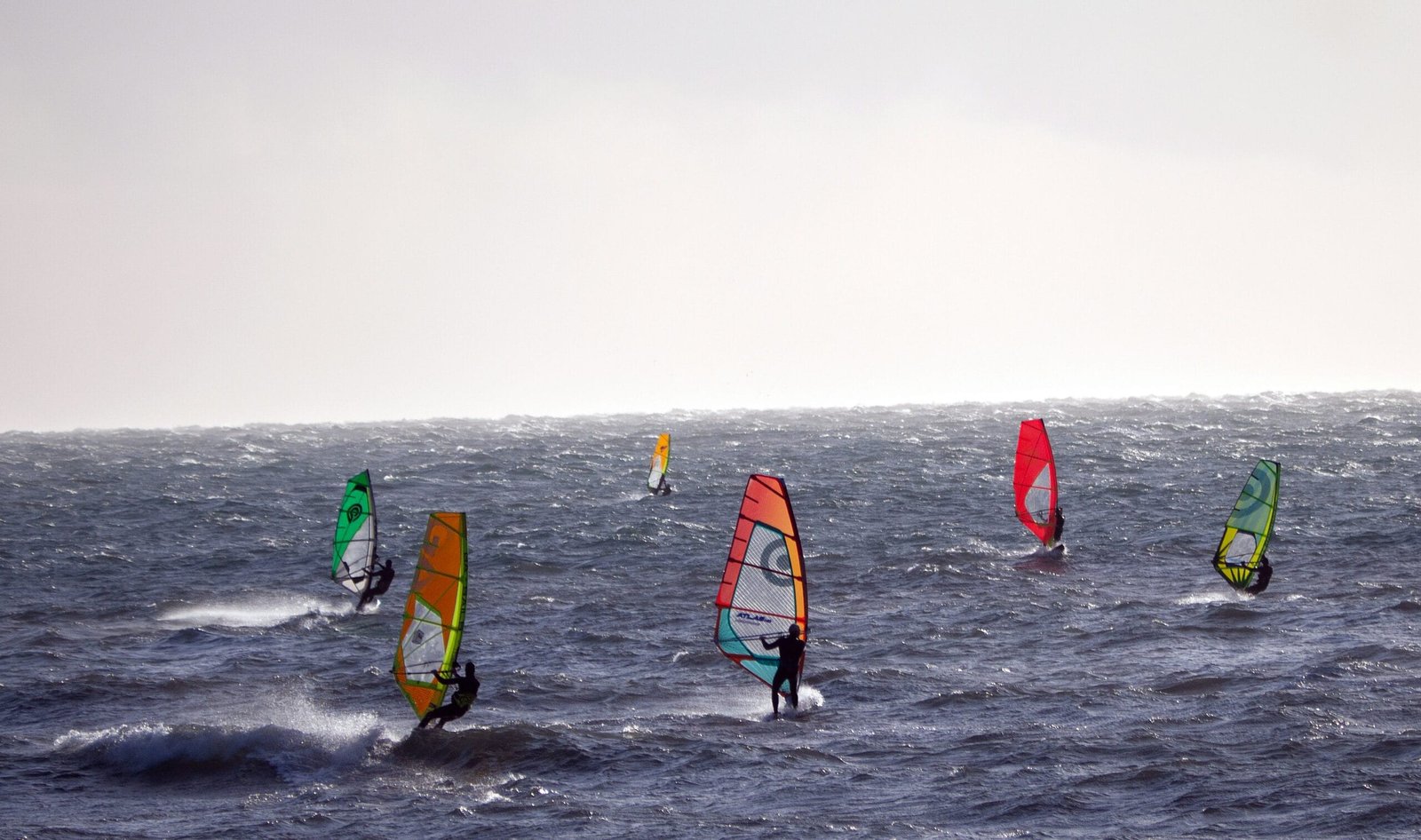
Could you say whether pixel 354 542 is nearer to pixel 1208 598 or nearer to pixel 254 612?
pixel 254 612

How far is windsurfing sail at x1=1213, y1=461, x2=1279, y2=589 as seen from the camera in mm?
26922

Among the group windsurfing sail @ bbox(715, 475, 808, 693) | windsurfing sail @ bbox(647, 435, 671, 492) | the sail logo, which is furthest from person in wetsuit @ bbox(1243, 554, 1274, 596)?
windsurfing sail @ bbox(647, 435, 671, 492)

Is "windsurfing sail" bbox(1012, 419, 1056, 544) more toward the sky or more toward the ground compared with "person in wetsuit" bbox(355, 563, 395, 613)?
more toward the sky

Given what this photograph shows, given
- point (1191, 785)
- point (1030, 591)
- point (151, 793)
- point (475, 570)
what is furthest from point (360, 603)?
point (1191, 785)

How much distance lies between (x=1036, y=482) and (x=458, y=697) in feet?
60.9

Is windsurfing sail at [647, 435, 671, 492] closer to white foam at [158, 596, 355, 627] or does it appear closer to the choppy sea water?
the choppy sea water

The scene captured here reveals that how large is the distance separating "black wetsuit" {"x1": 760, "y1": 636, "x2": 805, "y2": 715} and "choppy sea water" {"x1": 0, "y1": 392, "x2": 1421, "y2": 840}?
525 mm

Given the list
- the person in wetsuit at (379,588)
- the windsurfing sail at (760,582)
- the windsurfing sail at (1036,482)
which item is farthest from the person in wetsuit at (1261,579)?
the person in wetsuit at (379,588)

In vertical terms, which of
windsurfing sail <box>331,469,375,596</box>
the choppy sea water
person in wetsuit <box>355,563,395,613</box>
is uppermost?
windsurfing sail <box>331,469,375,596</box>

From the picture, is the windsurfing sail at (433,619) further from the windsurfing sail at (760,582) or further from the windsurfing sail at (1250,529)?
the windsurfing sail at (1250,529)

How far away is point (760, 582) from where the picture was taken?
61.8 ft

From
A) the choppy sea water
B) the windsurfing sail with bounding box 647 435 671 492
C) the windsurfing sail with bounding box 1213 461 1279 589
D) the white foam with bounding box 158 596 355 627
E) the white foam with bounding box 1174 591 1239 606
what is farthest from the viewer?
the windsurfing sail with bounding box 647 435 671 492

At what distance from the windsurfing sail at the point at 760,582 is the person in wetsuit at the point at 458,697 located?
10.8 feet

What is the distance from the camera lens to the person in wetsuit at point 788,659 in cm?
1869
